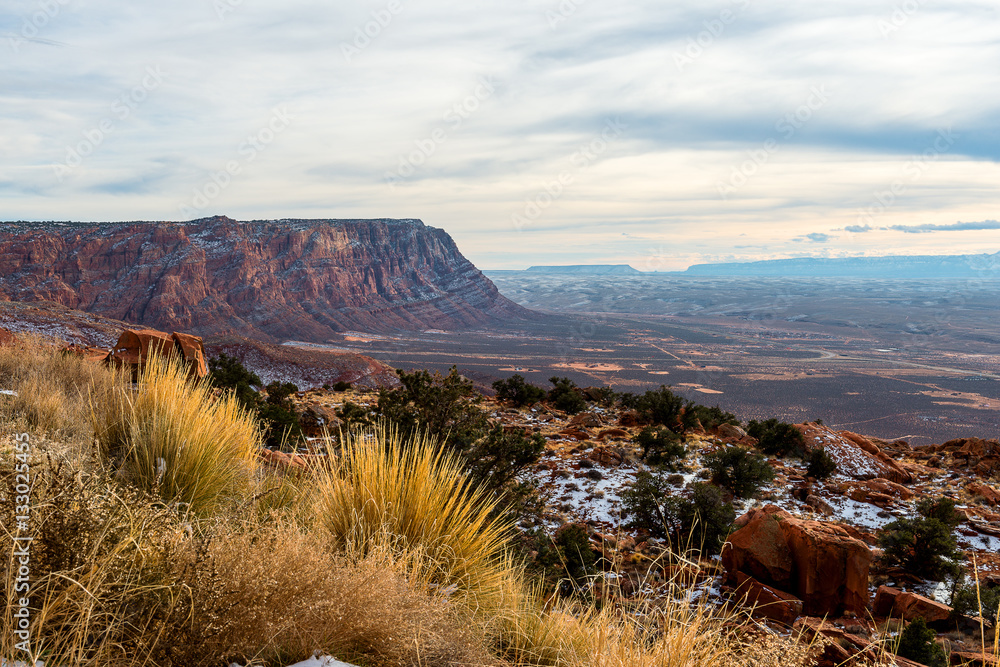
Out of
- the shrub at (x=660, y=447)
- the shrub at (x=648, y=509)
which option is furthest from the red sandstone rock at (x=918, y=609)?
the shrub at (x=660, y=447)

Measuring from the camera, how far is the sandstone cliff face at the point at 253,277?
276 feet

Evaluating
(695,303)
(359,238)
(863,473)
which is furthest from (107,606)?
(695,303)

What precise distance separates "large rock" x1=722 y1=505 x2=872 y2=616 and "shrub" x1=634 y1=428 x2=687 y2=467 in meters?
5.32

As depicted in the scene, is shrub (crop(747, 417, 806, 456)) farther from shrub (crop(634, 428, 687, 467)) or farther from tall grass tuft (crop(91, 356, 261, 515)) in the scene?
tall grass tuft (crop(91, 356, 261, 515))

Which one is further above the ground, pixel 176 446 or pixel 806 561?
pixel 176 446

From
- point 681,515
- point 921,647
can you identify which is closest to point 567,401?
point 681,515

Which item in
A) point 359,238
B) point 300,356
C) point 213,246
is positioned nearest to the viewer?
point 300,356

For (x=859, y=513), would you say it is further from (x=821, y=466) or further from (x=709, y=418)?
(x=709, y=418)

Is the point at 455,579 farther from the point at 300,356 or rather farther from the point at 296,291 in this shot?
the point at 296,291

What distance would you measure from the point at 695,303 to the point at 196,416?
199183 mm

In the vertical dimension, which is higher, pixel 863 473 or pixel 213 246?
pixel 213 246

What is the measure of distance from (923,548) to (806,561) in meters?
2.91

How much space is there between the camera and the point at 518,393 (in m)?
23.7

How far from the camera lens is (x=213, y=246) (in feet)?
342
